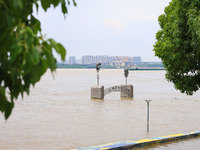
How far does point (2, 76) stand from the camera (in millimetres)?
2979

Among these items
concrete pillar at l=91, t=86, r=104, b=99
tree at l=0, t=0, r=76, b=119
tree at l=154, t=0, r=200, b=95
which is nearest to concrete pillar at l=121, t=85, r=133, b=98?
concrete pillar at l=91, t=86, r=104, b=99

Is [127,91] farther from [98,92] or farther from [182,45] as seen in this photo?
[182,45]

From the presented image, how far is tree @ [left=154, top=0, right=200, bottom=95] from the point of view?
37.8ft

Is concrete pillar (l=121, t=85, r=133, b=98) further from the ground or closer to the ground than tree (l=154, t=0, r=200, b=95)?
closer to the ground

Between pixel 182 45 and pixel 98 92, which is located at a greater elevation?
pixel 182 45

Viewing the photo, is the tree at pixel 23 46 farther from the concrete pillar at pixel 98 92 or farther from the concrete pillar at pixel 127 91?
the concrete pillar at pixel 127 91

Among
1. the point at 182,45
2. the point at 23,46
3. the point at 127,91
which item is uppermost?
the point at 182,45

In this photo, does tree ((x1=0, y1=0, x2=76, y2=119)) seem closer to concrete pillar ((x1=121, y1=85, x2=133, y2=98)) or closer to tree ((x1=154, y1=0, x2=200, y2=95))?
tree ((x1=154, y1=0, x2=200, y2=95))

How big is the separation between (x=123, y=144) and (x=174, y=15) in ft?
16.3

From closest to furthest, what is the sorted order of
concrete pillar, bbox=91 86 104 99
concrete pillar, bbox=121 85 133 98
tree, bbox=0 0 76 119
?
tree, bbox=0 0 76 119 → concrete pillar, bbox=91 86 104 99 → concrete pillar, bbox=121 85 133 98

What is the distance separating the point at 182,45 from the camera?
12164 millimetres

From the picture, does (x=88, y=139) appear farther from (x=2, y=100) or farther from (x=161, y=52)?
(x=2, y=100)

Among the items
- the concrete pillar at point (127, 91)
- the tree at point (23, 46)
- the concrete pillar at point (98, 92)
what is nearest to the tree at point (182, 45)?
Answer: the tree at point (23, 46)

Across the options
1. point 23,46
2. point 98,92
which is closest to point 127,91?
point 98,92
